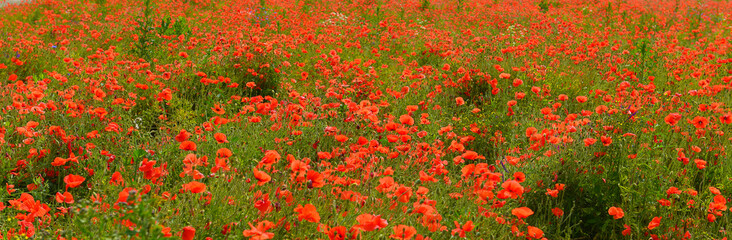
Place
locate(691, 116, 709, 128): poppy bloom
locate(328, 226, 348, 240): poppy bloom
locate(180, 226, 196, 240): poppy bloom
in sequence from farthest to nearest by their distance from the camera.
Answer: locate(691, 116, 709, 128): poppy bloom, locate(328, 226, 348, 240): poppy bloom, locate(180, 226, 196, 240): poppy bloom

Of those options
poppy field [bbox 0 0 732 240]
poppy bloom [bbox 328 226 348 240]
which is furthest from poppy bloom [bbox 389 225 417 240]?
poppy bloom [bbox 328 226 348 240]

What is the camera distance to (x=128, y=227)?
5.19ft

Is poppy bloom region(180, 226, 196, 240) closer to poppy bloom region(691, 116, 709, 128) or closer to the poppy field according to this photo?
the poppy field

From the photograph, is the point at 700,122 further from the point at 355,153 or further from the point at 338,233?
the point at 338,233

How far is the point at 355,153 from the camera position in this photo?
2.76 meters

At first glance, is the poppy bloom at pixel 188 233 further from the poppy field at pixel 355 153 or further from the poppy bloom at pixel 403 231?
the poppy bloom at pixel 403 231

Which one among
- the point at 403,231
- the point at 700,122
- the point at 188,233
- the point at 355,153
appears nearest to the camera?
the point at 188,233

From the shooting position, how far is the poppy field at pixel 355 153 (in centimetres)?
206

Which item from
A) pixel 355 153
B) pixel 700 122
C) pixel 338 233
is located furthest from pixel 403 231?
pixel 700 122

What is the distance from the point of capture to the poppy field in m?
2.06

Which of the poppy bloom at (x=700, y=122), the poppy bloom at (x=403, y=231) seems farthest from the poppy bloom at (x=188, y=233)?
the poppy bloom at (x=700, y=122)

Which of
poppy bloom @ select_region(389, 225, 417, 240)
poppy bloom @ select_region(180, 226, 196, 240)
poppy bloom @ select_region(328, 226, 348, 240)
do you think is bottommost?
poppy bloom @ select_region(389, 225, 417, 240)

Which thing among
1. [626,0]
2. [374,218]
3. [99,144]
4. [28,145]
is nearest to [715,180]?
[374,218]

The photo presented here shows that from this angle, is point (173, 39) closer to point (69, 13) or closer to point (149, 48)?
point (149, 48)
